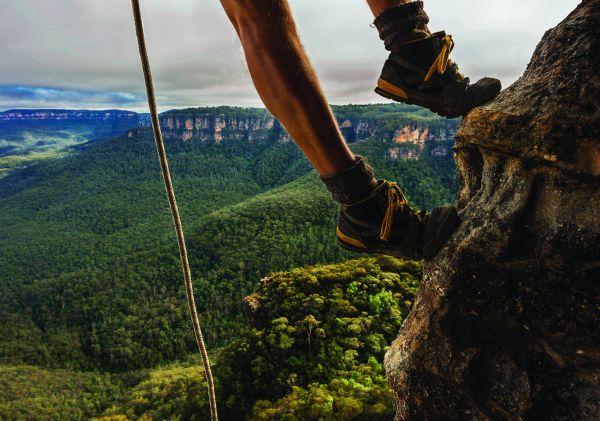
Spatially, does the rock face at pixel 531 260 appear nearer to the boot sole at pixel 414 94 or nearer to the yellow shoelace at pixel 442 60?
the boot sole at pixel 414 94

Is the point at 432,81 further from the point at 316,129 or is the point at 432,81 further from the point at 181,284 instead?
the point at 181,284

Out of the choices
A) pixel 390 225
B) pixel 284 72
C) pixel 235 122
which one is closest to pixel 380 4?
pixel 284 72

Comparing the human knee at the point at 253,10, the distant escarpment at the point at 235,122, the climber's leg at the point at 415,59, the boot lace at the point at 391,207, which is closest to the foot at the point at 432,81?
the climber's leg at the point at 415,59

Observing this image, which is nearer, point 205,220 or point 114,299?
point 114,299

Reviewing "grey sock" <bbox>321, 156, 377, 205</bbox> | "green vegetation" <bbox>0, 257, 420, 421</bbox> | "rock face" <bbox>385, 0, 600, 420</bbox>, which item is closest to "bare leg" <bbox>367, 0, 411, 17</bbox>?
"rock face" <bbox>385, 0, 600, 420</bbox>

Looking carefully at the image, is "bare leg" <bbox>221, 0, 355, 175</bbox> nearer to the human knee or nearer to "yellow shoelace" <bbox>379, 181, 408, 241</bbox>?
the human knee

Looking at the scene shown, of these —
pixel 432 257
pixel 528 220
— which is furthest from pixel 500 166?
pixel 432 257

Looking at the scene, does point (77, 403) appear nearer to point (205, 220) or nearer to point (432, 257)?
point (205, 220)
